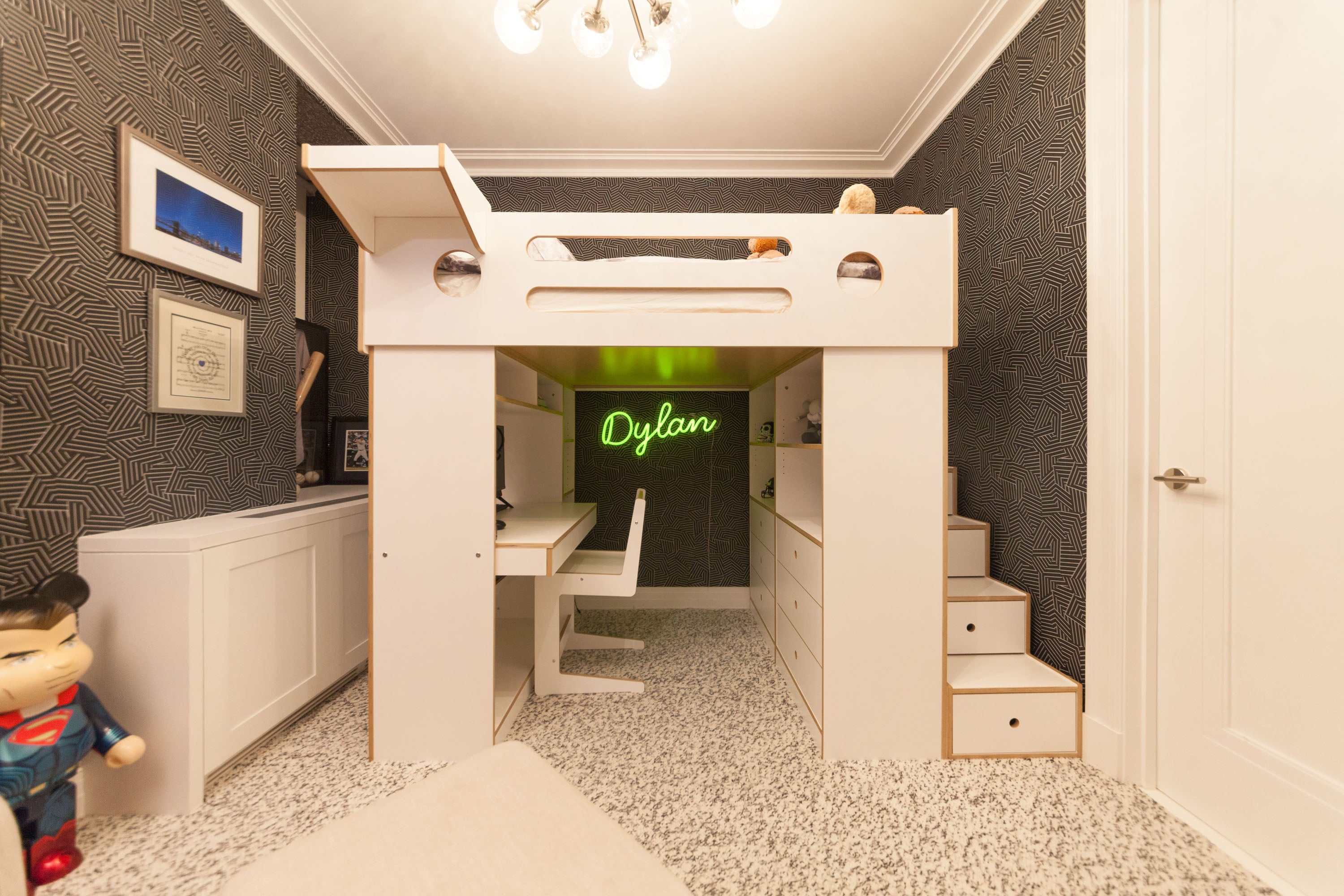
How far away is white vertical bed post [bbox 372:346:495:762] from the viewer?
1627 millimetres

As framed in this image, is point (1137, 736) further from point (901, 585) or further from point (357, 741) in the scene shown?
point (357, 741)

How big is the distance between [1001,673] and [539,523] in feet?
5.93

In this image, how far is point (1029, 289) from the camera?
1933mm

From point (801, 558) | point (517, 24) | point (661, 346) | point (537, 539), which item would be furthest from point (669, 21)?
point (801, 558)

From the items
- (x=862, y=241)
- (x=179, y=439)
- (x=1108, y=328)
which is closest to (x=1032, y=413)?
(x=1108, y=328)

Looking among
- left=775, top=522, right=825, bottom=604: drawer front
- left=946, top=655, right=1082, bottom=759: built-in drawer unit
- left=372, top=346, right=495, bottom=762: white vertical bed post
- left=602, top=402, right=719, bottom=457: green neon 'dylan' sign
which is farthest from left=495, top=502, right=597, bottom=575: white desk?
left=946, top=655, right=1082, bottom=759: built-in drawer unit

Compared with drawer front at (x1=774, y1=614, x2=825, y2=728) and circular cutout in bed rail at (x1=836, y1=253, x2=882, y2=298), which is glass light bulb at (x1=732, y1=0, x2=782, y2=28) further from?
drawer front at (x1=774, y1=614, x2=825, y2=728)

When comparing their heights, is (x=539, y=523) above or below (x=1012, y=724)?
above

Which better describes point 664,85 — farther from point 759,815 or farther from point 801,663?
point 759,815

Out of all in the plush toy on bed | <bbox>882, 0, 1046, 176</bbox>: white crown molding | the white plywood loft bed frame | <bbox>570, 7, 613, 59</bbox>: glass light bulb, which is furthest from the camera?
<bbox>882, 0, 1046, 176</bbox>: white crown molding

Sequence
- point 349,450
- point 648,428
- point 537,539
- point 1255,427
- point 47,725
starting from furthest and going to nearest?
point 648,428 < point 349,450 < point 537,539 < point 1255,427 < point 47,725

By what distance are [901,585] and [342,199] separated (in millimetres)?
2074

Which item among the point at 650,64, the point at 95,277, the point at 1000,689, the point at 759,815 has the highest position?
the point at 650,64

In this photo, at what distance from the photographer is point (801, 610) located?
203 centimetres
